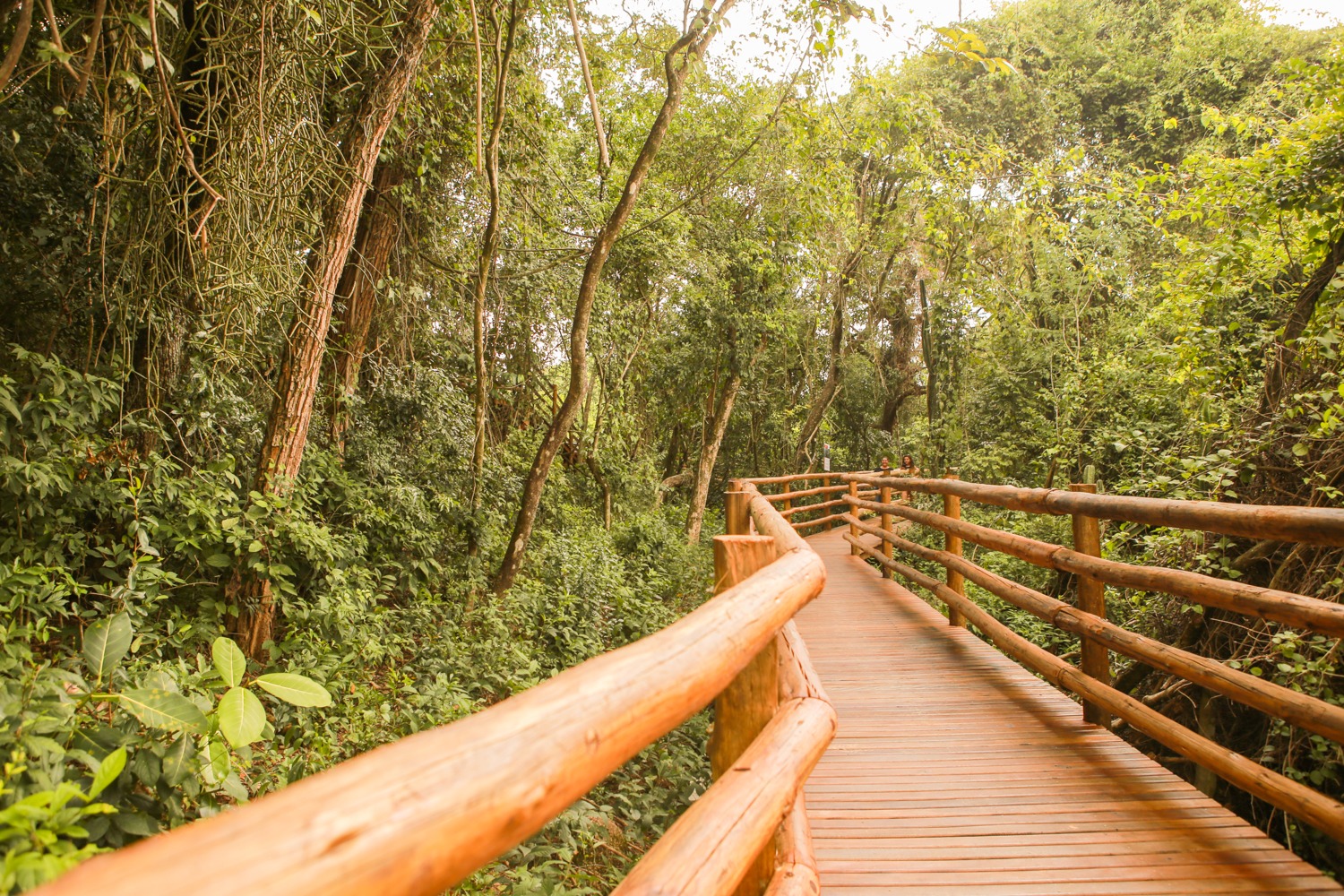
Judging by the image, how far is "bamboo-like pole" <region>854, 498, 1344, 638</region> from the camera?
1991 millimetres

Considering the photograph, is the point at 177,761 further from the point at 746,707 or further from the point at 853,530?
the point at 853,530

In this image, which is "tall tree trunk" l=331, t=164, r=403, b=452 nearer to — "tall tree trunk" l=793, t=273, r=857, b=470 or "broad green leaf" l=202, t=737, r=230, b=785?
"broad green leaf" l=202, t=737, r=230, b=785

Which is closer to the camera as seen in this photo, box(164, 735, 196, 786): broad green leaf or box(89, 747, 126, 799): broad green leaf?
box(89, 747, 126, 799): broad green leaf

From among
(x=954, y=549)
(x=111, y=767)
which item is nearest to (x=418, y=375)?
(x=954, y=549)

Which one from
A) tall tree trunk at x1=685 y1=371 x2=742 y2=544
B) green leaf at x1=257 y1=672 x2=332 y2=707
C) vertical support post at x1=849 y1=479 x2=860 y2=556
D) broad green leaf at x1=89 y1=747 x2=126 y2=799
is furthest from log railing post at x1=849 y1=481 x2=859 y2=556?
broad green leaf at x1=89 y1=747 x2=126 y2=799

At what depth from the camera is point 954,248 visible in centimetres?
1526

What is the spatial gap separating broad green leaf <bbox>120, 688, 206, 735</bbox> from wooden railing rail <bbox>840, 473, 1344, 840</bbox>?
290 centimetres

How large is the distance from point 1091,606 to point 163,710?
3.38 metres

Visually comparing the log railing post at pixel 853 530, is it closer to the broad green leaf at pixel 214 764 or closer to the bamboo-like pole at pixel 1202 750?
the bamboo-like pole at pixel 1202 750

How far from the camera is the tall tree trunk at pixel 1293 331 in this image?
13.1 ft

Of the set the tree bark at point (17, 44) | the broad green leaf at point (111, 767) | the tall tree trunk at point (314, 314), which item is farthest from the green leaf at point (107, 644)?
the tall tree trunk at point (314, 314)

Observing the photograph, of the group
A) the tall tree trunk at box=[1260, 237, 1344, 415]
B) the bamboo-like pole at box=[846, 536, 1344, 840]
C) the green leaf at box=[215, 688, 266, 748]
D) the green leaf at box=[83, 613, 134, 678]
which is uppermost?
the tall tree trunk at box=[1260, 237, 1344, 415]

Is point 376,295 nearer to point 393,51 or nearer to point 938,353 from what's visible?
point 393,51

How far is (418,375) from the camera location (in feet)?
23.1
